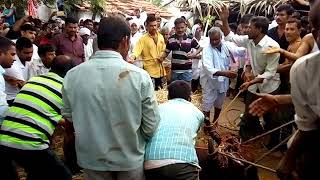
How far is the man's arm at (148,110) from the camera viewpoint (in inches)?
110

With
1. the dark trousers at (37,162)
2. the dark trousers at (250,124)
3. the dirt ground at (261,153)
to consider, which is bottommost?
the dirt ground at (261,153)

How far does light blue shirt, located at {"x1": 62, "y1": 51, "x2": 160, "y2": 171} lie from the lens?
2740mm

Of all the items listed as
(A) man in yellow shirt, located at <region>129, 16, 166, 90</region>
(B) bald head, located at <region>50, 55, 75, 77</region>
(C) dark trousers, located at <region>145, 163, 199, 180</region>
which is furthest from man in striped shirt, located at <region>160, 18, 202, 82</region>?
(C) dark trousers, located at <region>145, 163, 199, 180</region>

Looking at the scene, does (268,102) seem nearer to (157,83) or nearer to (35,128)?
(35,128)

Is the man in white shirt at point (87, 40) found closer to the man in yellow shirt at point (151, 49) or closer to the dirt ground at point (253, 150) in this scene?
the man in yellow shirt at point (151, 49)

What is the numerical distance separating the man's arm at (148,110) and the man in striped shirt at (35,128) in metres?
0.98

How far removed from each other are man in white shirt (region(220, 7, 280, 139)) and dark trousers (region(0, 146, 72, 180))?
2937 mm

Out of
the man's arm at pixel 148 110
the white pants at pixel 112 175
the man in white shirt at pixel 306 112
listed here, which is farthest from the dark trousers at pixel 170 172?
the man in white shirt at pixel 306 112

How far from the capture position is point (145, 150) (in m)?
3.15

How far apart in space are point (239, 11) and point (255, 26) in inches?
254

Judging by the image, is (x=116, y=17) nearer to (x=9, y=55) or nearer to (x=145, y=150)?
(x=145, y=150)

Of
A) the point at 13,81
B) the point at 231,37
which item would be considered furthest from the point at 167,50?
the point at 13,81

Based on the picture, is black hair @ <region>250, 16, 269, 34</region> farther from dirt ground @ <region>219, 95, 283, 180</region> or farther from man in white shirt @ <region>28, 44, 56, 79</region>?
man in white shirt @ <region>28, 44, 56, 79</region>

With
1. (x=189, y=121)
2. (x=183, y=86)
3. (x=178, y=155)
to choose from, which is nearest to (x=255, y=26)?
(x=183, y=86)
